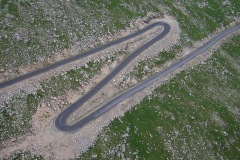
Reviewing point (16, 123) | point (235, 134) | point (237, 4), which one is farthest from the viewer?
point (237, 4)

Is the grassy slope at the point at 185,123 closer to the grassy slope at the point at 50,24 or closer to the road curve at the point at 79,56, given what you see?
the road curve at the point at 79,56

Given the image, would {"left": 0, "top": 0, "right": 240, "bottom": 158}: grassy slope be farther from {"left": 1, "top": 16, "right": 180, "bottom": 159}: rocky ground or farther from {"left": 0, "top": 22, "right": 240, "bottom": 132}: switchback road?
{"left": 0, "top": 22, "right": 240, "bottom": 132}: switchback road

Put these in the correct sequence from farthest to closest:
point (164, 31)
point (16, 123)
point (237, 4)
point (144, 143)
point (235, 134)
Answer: point (237, 4), point (164, 31), point (235, 134), point (144, 143), point (16, 123)

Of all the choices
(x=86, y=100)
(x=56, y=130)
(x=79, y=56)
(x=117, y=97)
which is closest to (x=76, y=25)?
(x=79, y=56)

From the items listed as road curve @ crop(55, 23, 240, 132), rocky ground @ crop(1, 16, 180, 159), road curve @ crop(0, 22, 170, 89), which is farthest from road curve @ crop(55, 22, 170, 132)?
road curve @ crop(0, 22, 170, 89)

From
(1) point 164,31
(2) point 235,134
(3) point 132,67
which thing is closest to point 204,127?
(2) point 235,134

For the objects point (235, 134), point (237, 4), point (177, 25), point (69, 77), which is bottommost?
point (69, 77)

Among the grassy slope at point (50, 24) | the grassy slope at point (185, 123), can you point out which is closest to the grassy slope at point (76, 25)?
the grassy slope at point (50, 24)

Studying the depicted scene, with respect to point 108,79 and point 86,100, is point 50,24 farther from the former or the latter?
point 86,100

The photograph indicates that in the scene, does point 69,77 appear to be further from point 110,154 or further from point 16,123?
point 110,154
